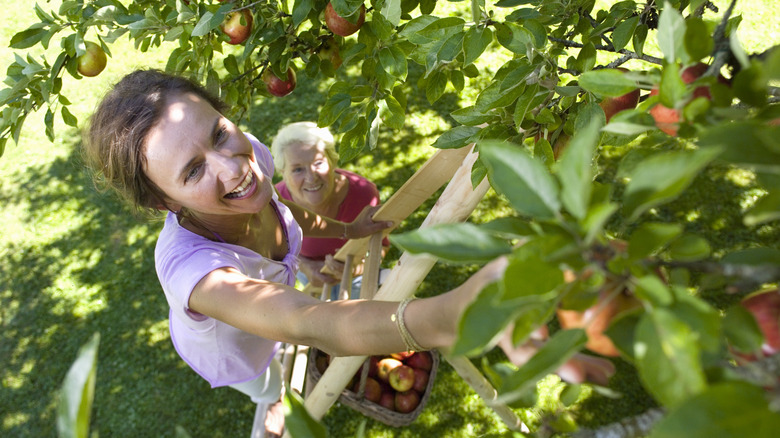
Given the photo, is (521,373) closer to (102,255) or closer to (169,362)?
(169,362)

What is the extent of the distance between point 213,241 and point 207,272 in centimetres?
30

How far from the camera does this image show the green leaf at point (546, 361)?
469 millimetres

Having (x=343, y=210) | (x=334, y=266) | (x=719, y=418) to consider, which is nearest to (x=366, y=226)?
(x=334, y=266)

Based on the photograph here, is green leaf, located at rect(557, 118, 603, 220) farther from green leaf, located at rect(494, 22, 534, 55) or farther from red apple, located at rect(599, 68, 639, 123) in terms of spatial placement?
red apple, located at rect(599, 68, 639, 123)

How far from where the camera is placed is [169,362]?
357 cm

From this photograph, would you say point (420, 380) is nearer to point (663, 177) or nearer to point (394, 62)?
point (394, 62)

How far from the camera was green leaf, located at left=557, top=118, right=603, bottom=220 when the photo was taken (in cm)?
45

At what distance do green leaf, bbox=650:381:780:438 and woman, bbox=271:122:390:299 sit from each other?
234 centimetres

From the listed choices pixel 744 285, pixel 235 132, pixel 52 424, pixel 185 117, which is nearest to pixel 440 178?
pixel 235 132

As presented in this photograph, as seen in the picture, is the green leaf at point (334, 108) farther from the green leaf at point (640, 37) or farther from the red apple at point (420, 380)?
the red apple at point (420, 380)

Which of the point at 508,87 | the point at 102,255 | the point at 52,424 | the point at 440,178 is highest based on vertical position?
the point at 508,87

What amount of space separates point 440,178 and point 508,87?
0.71 metres

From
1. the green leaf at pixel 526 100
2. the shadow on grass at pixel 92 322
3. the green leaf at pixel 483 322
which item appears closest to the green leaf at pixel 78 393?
the green leaf at pixel 483 322

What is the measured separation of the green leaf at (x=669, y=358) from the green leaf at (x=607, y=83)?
412 mm
